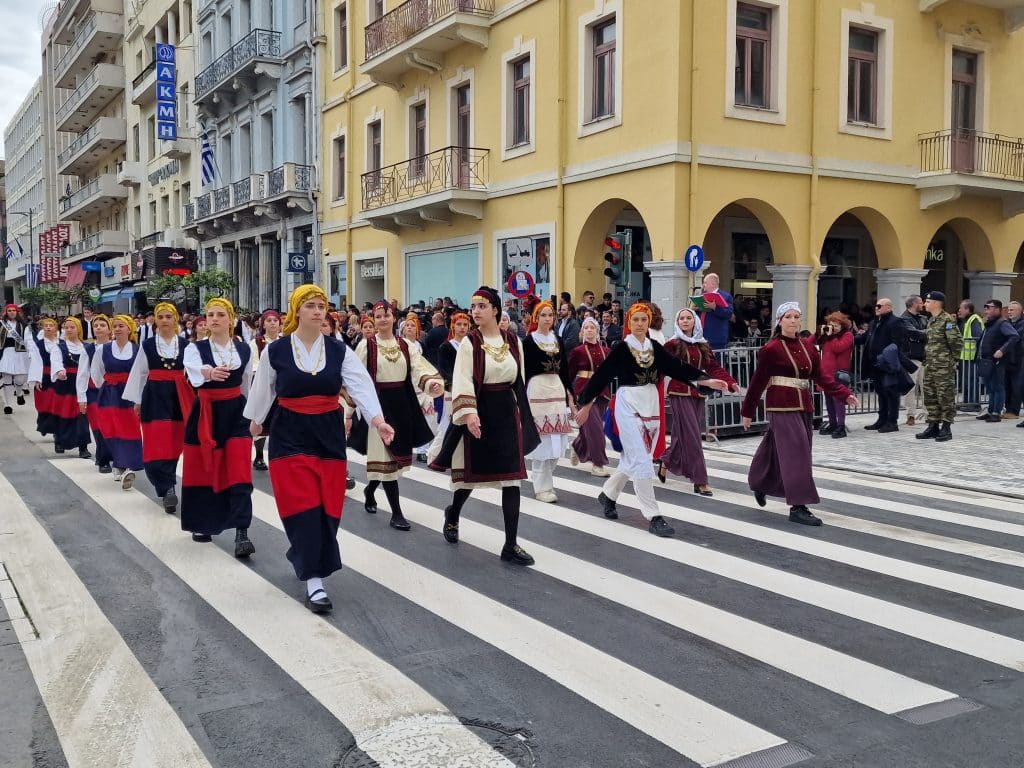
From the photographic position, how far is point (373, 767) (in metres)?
3.78

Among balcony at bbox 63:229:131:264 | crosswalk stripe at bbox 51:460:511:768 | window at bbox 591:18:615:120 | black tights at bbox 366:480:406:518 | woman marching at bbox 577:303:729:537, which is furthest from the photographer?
balcony at bbox 63:229:131:264

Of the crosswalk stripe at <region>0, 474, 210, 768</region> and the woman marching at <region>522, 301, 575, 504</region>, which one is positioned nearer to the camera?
the crosswalk stripe at <region>0, 474, 210, 768</region>

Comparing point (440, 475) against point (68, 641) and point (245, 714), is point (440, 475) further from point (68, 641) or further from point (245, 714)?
point (245, 714)

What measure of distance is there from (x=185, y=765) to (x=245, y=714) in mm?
492

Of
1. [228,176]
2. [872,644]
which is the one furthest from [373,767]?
[228,176]

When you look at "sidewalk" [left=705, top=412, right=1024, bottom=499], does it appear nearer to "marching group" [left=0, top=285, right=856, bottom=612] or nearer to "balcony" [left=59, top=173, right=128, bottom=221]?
"marching group" [left=0, top=285, right=856, bottom=612]

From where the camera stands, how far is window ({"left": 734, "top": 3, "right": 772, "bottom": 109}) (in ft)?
59.2

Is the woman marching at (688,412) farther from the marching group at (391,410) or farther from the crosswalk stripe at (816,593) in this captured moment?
the crosswalk stripe at (816,593)

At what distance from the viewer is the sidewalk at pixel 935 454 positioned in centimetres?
1040

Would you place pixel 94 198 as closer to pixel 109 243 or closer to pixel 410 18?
pixel 109 243

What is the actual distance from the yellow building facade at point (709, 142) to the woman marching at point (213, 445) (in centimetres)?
1112

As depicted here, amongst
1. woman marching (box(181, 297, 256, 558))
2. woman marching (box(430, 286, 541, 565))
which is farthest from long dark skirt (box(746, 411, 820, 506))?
woman marching (box(181, 297, 256, 558))

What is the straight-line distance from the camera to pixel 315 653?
5070 millimetres

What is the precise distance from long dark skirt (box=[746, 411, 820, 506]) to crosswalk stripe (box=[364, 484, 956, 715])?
2.31 meters
